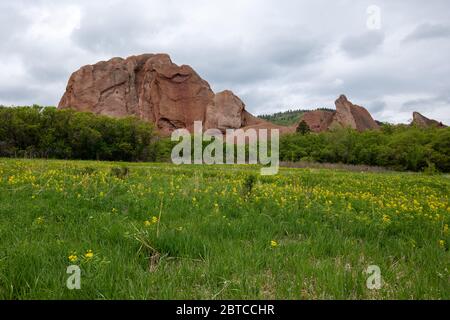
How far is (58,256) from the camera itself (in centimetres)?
329

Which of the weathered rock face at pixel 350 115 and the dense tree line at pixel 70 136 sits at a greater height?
the weathered rock face at pixel 350 115

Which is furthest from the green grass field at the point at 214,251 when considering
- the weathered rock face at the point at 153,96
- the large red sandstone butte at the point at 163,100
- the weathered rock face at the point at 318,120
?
the weathered rock face at the point at 318,120

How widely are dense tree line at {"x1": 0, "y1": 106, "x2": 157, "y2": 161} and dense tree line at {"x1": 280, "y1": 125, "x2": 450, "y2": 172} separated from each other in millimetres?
26206

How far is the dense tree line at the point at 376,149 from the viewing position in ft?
149

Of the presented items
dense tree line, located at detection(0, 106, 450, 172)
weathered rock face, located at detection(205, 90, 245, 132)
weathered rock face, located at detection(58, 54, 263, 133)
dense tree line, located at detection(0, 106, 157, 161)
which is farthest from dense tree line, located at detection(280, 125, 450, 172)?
weathered rock face, located at detection(58, 54, 263, 133)

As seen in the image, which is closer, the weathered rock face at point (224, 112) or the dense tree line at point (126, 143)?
the dense tree line at point (126, 143)

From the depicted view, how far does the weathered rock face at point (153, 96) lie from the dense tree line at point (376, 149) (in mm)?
30939

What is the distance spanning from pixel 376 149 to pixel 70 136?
4397 centimetres

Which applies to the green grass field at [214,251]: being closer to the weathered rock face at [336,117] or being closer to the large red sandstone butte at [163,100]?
the large red sandstone butte at [163,100]
